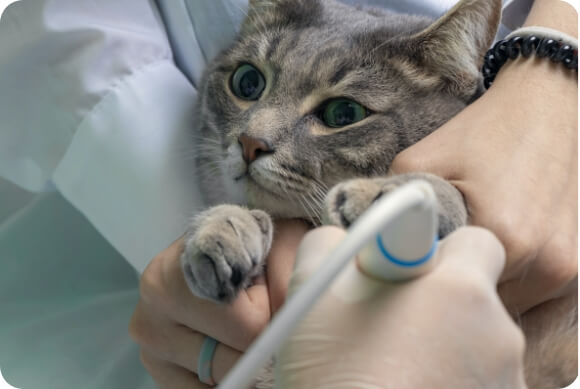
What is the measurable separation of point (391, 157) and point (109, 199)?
0.58 meters

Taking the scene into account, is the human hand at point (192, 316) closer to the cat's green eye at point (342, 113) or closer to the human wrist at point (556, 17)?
the cat's green eye at point (342, 113)

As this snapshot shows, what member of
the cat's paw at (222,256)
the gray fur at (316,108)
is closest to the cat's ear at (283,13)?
the gray fur at (316,108)

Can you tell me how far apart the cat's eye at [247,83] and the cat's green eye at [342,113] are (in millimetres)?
156

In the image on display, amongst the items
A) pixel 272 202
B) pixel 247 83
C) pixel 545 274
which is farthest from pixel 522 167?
pixel 247 83

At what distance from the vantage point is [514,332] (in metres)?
0.51

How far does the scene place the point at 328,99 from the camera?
0.97m

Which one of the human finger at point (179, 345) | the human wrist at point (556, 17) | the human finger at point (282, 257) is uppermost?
the human wrist at point (556, 17)

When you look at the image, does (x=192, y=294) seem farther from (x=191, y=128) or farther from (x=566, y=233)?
(x=566, y=233)

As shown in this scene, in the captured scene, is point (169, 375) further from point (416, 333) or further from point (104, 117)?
point (416, 333)

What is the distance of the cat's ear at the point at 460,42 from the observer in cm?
93

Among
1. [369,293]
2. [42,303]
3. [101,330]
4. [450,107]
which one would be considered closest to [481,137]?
[450,107]

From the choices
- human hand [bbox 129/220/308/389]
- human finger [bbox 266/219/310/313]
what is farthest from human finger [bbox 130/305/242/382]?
human finger [bbox 266/219/310/313]

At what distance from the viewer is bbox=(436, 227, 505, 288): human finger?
51 centimetres

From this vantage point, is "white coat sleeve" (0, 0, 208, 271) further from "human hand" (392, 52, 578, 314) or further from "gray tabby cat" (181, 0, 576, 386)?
"human hand" (392, 52, 578, 314)
